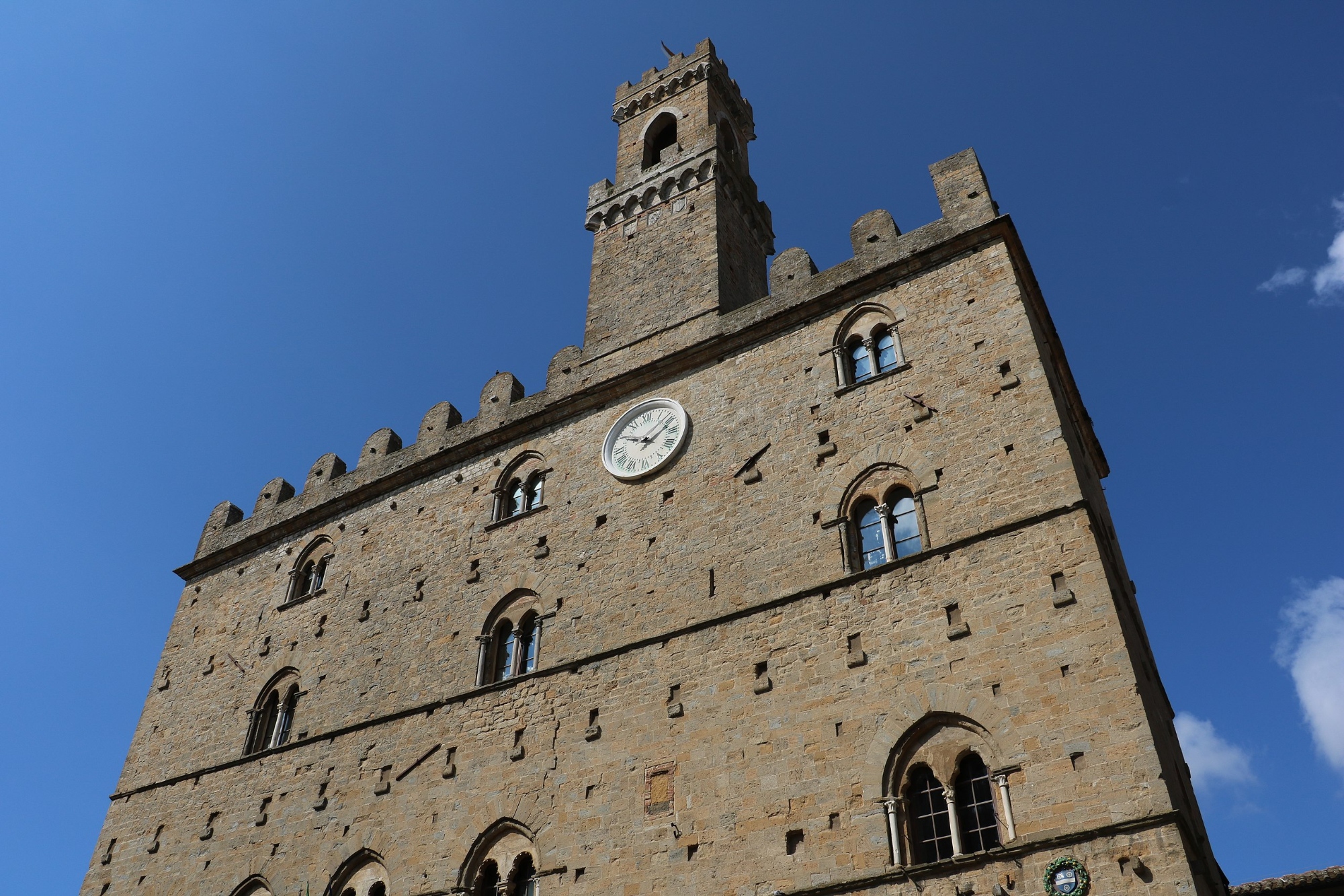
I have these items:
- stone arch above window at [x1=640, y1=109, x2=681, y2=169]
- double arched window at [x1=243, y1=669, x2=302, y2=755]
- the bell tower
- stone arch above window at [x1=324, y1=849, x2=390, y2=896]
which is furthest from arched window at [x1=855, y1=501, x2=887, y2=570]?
stone arch above window at [x1=640, y1=109, x2=681, y2=169]

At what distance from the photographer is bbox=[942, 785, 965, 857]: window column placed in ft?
34.0

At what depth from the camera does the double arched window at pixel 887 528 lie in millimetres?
12805

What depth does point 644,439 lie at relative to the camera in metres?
16.2

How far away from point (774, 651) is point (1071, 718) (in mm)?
3471

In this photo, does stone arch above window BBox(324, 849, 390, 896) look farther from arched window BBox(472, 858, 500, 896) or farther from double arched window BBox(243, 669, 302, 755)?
double arched window BBox(243, 669, 302, 755)

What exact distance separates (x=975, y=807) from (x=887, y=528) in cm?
354

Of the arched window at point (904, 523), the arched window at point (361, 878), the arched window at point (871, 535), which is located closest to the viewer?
the arched window at point (904, 523)

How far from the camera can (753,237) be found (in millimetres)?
21031

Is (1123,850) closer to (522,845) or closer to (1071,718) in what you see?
(1071,718)

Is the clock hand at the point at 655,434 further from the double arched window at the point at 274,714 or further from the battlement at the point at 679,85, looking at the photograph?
the battlement at the point at 679,85

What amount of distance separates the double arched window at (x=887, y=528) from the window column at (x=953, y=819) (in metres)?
2.78

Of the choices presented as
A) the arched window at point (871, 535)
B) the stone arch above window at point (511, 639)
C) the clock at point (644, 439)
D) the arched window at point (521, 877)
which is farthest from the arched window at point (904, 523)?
the arched window at point (521, 877)

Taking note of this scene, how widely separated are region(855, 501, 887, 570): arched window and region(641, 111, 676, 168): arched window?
11.2 m

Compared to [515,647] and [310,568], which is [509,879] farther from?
[310,568]
